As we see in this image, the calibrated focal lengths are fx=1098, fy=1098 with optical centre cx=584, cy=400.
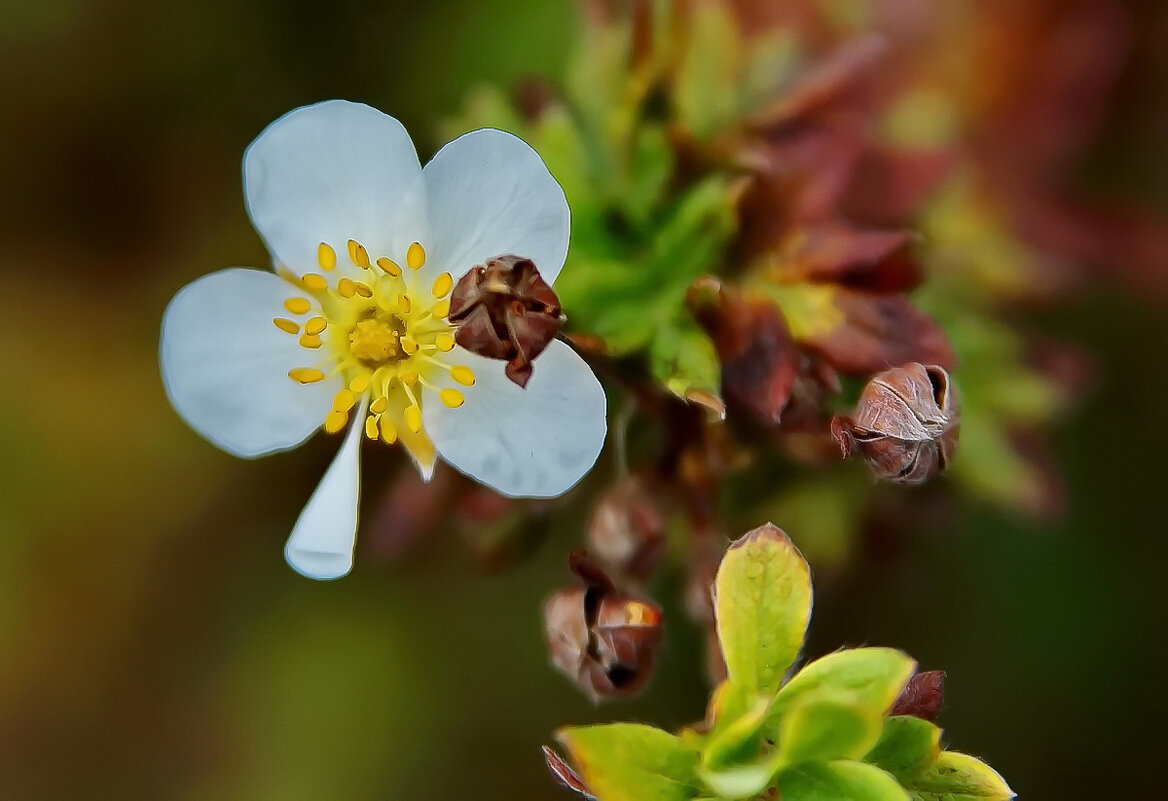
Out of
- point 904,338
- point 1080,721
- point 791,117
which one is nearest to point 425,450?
point 904,338

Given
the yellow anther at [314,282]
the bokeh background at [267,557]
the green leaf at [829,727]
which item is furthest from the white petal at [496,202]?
the bokeh background at [267,557]

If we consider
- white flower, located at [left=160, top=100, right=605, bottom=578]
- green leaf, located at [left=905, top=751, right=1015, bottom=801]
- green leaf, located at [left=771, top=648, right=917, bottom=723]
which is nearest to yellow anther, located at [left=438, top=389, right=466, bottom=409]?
white flower, located at [left=160, top=100, right=605, bottom=578]

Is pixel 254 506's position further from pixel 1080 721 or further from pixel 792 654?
pixel 1080 721

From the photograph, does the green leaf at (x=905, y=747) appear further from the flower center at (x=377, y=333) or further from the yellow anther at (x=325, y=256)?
the yellow anther at (x=325, y=256)

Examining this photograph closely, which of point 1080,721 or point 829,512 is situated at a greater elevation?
point 829,512

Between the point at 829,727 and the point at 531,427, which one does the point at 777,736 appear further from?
the point at 531,427

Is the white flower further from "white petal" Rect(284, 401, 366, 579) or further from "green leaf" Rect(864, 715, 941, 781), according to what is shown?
"green leaf" Rect(864, 715, 941, 781)

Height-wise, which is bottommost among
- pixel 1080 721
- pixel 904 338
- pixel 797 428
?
pixel 1080 721

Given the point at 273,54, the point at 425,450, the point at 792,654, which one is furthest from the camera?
the point at 273,54
